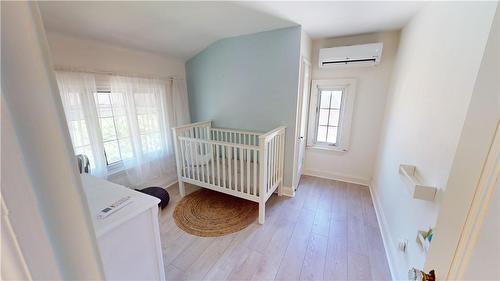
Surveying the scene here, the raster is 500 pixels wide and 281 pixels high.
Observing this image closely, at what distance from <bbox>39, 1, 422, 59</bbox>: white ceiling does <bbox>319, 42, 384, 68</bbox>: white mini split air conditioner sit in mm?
205

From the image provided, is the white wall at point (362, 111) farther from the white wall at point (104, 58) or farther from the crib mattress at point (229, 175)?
the white wall at point (104, 58)

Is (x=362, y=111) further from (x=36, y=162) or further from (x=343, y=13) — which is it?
(x=36, y=162)

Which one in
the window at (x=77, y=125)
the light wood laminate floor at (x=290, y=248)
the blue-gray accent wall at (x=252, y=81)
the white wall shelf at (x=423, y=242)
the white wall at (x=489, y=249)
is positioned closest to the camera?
the white wall at (x=489, y=249)

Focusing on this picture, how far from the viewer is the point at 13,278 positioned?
257 mm

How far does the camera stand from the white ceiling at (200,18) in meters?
1.68

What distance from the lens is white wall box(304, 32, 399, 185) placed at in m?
2.57

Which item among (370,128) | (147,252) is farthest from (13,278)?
(370,128)

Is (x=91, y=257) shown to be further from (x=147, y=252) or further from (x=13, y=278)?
(x=147, y=252)

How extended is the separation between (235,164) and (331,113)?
1.85 m

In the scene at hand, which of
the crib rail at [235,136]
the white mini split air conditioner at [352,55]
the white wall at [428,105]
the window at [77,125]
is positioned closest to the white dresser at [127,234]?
the window at [77,125]

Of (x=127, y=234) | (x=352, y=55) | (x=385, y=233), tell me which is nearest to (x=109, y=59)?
(x=127, y=234)

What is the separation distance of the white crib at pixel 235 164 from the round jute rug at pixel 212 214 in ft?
0.75

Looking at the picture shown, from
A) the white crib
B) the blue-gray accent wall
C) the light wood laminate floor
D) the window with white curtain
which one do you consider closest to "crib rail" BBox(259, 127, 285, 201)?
the white crib

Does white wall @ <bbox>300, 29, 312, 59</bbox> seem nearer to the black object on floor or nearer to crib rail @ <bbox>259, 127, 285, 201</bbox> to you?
crib rail @ <bbox>259, 127, 285, 201</bbox>
